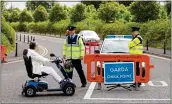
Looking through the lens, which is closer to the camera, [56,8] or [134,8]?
[134,8]

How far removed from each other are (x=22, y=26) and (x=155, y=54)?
79.9 m

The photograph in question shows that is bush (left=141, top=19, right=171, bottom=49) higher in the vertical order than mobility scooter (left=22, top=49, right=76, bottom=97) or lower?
higher

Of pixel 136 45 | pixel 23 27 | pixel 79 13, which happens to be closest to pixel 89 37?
pixel 79 13

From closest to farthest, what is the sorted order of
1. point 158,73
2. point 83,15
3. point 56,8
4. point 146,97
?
point 146,97 → point 158,73 → point 83,15 → point 56,8

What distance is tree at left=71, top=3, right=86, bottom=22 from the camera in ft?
244

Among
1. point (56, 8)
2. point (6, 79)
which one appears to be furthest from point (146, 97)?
point (56, 8)

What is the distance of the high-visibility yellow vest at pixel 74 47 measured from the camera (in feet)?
41.8

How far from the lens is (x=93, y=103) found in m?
9.99

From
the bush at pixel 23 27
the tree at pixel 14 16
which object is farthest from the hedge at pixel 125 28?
the tree at pixel 14 16

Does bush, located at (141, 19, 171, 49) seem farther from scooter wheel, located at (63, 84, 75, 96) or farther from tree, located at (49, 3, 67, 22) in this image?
tree, located at (49, 3, 67, 22)

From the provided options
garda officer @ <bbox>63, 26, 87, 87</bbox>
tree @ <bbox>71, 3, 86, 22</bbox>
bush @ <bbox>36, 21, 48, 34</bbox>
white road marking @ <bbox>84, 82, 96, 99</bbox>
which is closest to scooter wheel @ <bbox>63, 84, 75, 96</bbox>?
white road marking @ <bbox>84, 82, 96, 99</bbox>

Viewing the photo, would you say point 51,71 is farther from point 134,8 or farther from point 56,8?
point 56,8

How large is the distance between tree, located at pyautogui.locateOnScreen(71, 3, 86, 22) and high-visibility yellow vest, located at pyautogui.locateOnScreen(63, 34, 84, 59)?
61554 millimetres

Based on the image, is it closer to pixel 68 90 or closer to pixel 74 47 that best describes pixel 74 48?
pixel 74 47
